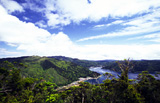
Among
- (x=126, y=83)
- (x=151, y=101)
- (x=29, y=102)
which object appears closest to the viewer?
(x=126, y=83)

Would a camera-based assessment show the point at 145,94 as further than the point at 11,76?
No

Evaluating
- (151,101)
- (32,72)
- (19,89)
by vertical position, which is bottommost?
(32,72)

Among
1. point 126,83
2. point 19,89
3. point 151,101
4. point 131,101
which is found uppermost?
point 126,83

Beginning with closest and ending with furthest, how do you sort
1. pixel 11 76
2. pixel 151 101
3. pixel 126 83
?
pixel 126 83, pixel 151 101, pixel 11 76

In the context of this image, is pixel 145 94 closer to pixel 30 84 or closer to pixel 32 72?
pixel 30 84

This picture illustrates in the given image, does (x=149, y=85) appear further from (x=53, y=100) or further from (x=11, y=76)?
(x=11, y=76)

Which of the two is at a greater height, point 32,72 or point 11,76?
point 11,76

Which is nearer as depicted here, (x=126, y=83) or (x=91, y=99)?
(x=126, y=83)

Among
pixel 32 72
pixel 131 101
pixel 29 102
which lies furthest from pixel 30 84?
pixel 32 72

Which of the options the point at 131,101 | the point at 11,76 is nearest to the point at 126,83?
the point at 131,101
